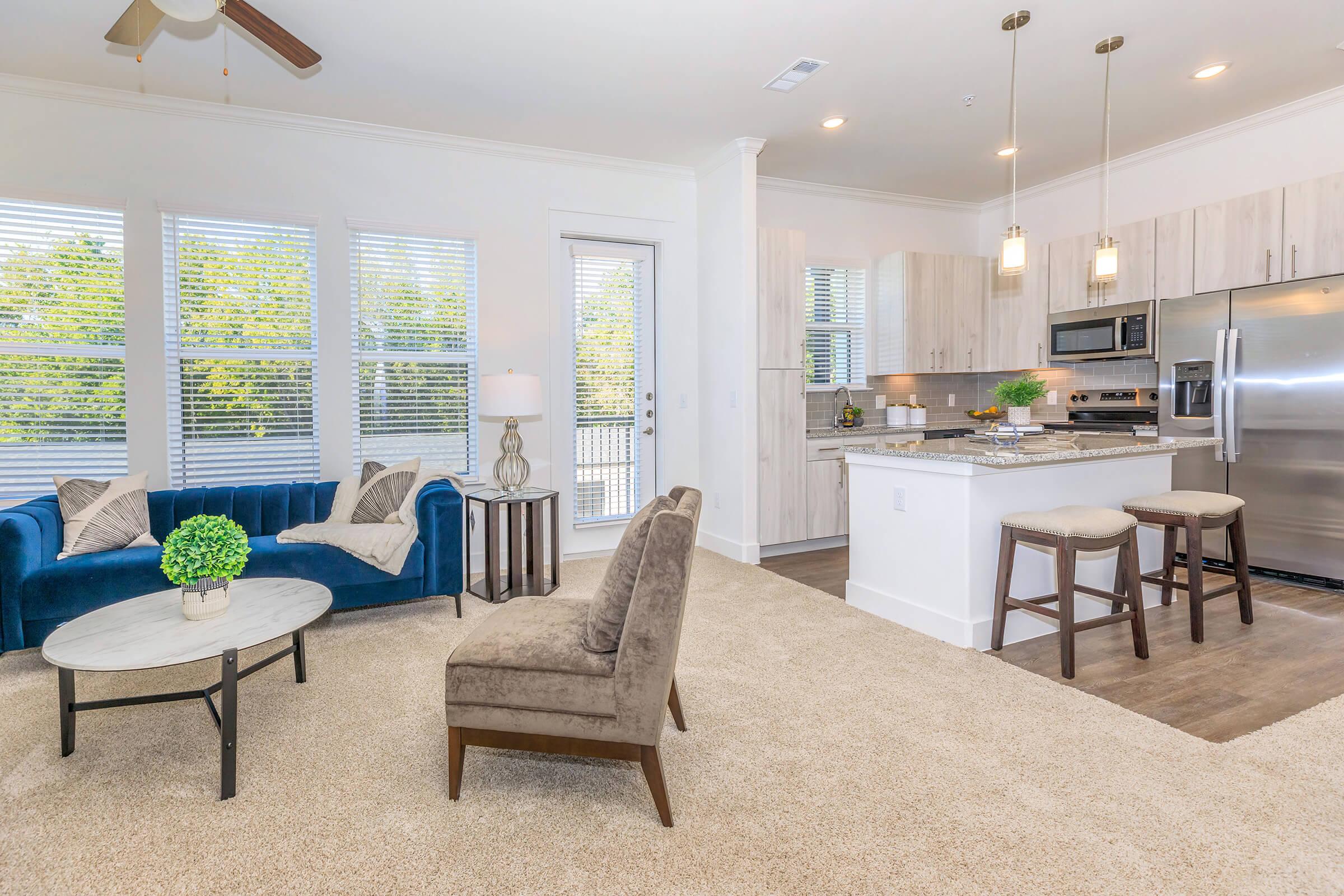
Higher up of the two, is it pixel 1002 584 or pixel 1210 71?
pixel 1210 71

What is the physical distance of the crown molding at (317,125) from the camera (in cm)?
388

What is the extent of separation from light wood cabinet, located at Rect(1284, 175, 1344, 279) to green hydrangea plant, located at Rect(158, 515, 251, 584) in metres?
5.61

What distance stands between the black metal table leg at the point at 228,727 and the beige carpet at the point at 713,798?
0.15ft

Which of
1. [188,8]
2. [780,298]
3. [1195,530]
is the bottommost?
[1195,530]

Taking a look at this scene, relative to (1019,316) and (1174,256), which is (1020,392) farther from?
(1019,316)

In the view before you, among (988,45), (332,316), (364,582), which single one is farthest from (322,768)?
(988,45)

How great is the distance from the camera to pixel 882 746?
7.79ft

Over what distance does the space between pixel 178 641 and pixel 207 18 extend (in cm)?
198

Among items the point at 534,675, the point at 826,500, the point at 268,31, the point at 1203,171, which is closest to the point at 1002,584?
the point at 534,675

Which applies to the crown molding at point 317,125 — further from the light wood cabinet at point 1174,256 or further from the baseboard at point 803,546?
the light wood cabinet at point 1174,256

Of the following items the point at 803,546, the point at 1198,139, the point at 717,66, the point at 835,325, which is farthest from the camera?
the point at 835,325

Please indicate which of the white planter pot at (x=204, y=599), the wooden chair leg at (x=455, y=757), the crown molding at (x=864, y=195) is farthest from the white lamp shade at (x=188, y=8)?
the crown molding at (x=864, y=195)

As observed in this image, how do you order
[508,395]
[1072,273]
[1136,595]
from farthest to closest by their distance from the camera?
1. [1072,273]
2. [508,395]
3. [1136,595]

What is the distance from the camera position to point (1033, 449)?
3340 millimetres
